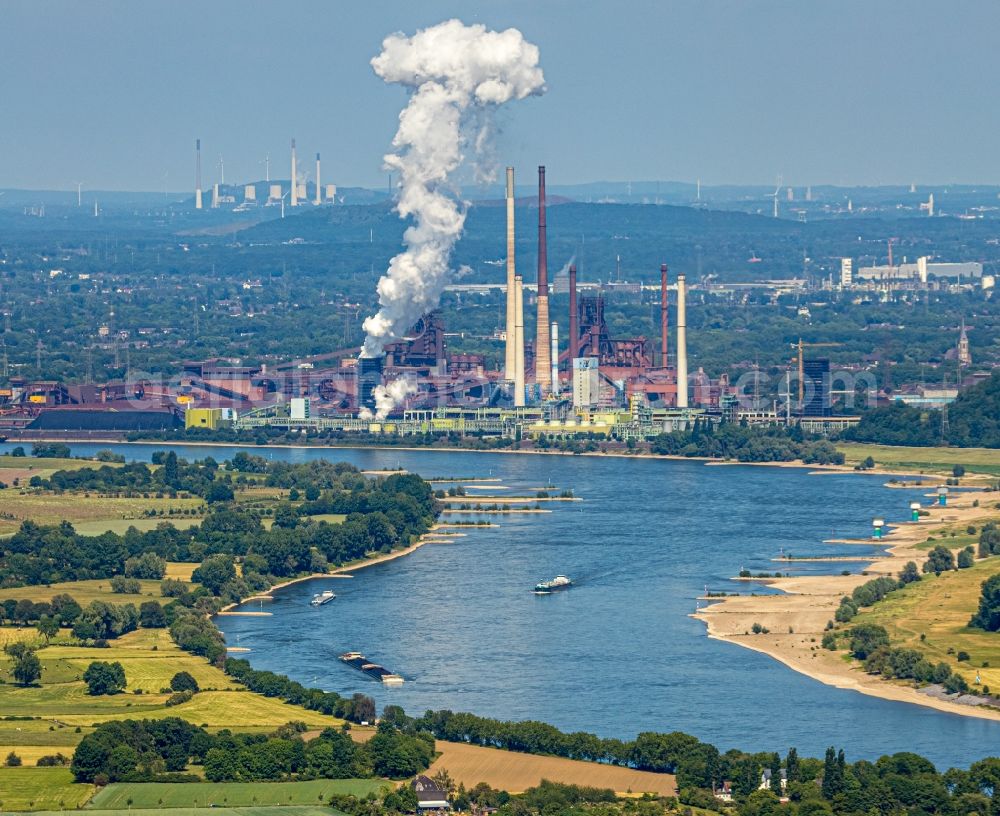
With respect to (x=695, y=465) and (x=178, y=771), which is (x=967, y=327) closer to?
(x=695, y=465)

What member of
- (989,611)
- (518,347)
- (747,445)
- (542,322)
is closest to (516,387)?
(518,347)

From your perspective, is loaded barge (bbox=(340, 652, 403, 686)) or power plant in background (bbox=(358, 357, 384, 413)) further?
power plant in background (bbox=(358, 357, 384, 413))

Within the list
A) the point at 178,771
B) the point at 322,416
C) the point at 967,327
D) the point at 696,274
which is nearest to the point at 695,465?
the point at 322,416

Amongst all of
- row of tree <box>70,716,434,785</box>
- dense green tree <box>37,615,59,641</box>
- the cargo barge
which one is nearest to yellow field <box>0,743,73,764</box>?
row of tree <box>70,716,434,785</box>

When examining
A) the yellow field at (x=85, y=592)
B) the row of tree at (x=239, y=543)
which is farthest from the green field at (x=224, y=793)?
the row of tree at (x=239, y=543)

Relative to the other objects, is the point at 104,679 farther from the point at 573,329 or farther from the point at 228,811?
the point at 573,329

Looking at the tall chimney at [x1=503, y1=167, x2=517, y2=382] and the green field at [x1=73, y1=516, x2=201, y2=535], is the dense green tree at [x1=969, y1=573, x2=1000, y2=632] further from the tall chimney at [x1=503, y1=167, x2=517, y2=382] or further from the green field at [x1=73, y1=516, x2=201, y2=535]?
the tall chimney at [x1=503, y1=167, x2=517, y2=382]
